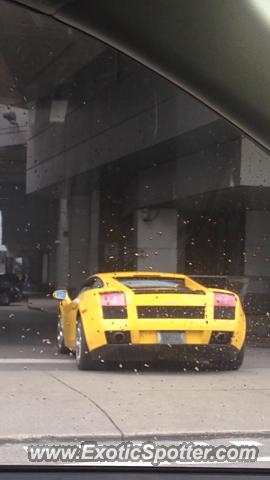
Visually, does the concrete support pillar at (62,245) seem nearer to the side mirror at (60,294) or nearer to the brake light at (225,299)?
the side mirror at (60,294)

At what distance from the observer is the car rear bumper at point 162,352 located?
5.19 ft

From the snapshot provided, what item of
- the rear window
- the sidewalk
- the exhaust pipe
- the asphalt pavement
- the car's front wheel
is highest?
the rear window

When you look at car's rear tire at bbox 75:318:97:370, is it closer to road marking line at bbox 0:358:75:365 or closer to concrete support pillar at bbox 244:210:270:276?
road marking line at bbox 0:358:75:365

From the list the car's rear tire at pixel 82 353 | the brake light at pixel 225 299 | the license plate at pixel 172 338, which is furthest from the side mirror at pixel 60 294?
the brake light at pixel 225 299

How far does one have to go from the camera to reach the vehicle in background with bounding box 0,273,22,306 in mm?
1535

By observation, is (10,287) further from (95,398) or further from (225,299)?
(225,299)

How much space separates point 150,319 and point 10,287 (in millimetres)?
302

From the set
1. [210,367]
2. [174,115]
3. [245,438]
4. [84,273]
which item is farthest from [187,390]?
[174,115]

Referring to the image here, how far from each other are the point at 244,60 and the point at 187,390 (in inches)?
28.2

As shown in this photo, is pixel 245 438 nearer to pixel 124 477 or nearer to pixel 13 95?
pixel 124 477

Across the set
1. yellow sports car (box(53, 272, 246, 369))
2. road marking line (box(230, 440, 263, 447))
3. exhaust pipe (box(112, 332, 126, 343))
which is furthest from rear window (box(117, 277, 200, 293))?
road marking line (box(230, 440, 263, 447))

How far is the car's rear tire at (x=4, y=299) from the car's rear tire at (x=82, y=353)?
165 mm

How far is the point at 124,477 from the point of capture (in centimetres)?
156

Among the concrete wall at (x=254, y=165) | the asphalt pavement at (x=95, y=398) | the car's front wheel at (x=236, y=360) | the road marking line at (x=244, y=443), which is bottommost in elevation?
the road marking line at (x=244, y=443)
